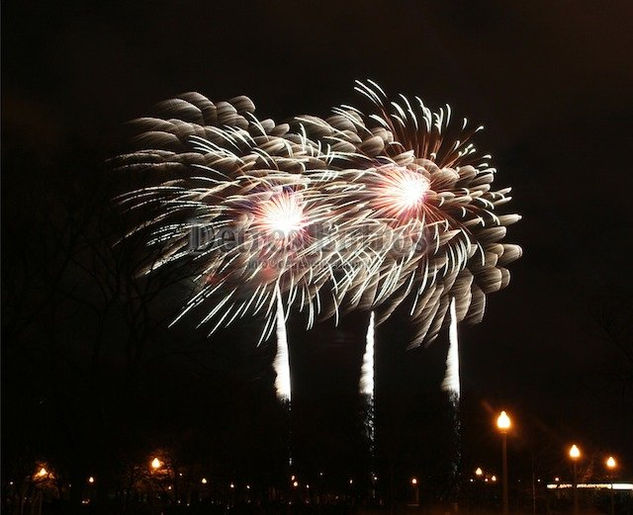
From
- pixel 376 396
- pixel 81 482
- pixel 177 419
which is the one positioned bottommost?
pixel 81 482

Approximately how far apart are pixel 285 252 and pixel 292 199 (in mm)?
1680

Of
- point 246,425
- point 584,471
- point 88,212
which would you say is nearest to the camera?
point 88,212

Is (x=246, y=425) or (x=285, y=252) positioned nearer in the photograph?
(x=285, y=252)

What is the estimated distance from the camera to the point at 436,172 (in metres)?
28.4

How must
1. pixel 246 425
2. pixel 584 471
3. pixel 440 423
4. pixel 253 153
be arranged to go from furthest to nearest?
pixel 584 471 < pixel 440 423 < pixel 246 425 < pixel 253 153

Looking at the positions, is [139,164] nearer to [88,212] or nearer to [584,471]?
[88,212]

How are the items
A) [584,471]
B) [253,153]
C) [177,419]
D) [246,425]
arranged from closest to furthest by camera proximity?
1. [253,153]
2. [177,419]
3. [246,425]
4. [584,471]

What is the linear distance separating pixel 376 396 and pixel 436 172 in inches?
1151

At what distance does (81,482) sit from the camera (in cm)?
2925

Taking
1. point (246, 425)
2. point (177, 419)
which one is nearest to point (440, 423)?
point (246, 425)

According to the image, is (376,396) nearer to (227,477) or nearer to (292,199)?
(227,477)

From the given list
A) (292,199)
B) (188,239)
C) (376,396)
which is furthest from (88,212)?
(376,396)

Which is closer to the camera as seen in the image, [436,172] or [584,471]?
[436,172]

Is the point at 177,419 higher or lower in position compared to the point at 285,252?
lower
